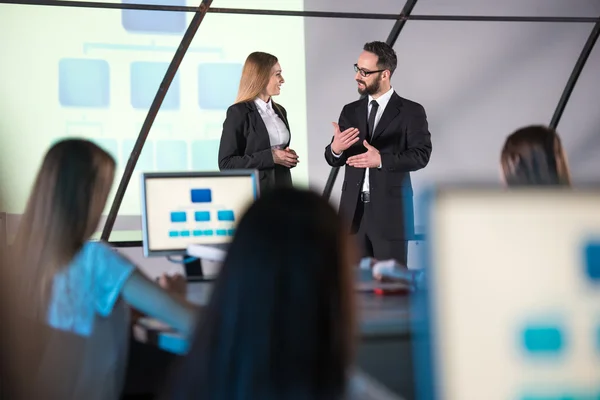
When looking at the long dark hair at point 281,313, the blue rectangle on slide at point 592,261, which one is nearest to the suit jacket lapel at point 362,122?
the long dark hair at point 281,313

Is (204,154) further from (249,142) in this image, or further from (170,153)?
(249,142)

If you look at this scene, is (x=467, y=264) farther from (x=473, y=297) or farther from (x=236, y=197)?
(x=236, y=197)

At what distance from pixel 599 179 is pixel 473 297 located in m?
0.18

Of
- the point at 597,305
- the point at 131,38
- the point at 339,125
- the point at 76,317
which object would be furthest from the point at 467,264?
the point at 131,38

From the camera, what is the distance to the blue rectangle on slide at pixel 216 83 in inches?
353

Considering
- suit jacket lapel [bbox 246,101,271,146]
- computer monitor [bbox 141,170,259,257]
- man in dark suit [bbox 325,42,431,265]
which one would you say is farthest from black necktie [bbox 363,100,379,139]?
computer monitor [bbox 141,170,259,257]

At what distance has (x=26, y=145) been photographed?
8602 millimetres

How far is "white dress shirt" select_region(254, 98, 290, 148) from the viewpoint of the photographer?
518 centimetres

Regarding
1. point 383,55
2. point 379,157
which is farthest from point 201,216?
point 383,55

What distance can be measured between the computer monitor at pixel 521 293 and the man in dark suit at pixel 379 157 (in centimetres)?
412

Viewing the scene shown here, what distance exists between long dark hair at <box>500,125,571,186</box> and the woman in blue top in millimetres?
1377

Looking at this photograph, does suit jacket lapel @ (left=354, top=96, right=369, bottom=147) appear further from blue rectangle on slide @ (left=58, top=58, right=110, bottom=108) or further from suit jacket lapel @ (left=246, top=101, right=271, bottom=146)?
blue rectangle on slide @ (left=58, top=58, right=110, bottom=108)

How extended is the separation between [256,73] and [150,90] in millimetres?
3788

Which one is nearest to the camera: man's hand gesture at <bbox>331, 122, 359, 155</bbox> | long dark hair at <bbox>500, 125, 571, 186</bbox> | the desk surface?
the desk surface
